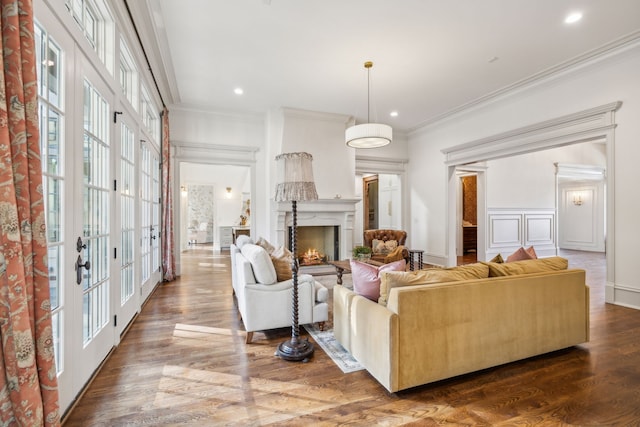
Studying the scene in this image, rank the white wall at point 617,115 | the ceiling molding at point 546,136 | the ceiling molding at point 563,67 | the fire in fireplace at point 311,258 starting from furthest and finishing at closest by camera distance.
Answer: the fire in fireplace at point 311,258
the ceiling molding at point 546,136
the white wall at point 617,115
the ceiling molding at point 563,67

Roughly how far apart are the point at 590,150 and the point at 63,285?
11.7 meters

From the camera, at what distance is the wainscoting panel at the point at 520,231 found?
7.52 metres

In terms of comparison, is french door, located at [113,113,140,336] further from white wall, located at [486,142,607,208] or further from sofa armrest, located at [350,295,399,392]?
white wall, located at [486,142,607,208]

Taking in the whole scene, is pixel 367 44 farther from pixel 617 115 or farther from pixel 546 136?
pixel 617 115

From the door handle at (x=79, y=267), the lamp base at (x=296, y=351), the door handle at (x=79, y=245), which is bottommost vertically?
the lamp base at (x=296, y=351)

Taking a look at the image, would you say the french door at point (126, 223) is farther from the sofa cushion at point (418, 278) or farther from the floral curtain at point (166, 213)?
the sofa cushion at point (418, 278)

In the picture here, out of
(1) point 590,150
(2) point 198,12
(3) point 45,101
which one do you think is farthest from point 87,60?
(1) point 590,150

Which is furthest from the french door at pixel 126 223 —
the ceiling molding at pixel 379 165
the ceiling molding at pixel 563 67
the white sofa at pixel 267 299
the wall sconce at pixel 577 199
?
the wall sconce at pixel 577 199

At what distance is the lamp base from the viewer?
2500 millimetres

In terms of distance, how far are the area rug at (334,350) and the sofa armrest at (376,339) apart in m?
0.09

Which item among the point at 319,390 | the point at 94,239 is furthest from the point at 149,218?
the point at 319,390

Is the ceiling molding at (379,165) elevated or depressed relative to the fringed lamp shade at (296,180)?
elevated

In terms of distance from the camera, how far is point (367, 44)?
379 centimetres

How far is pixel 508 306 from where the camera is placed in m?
2.30
